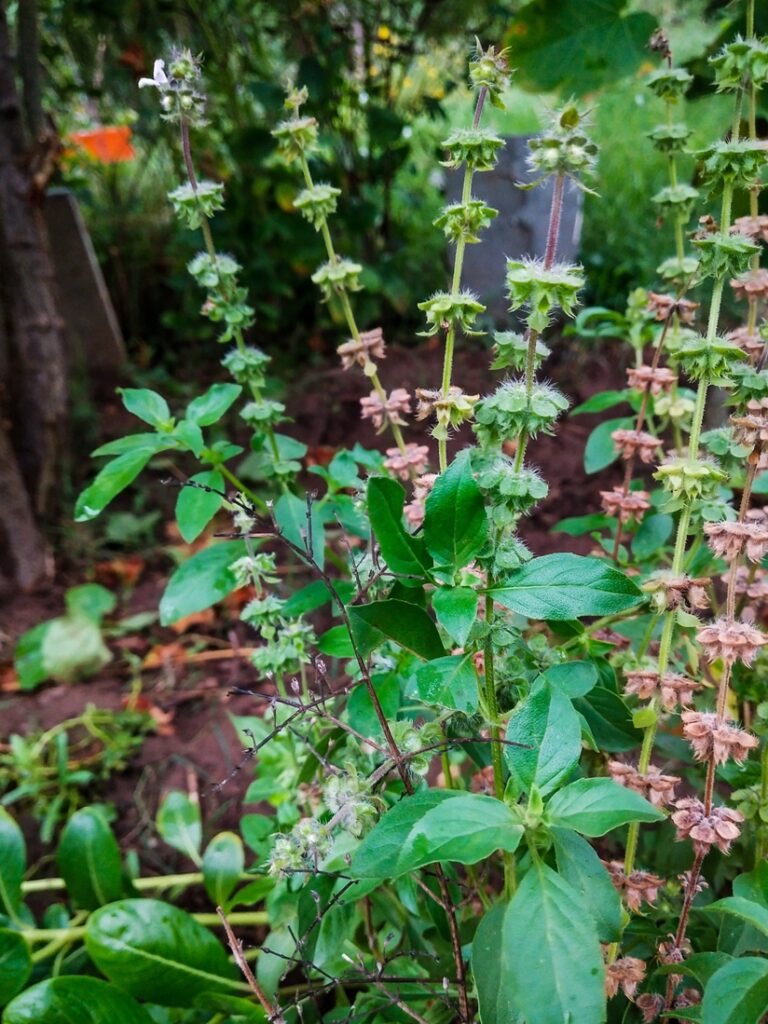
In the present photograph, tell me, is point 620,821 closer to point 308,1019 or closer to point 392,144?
point 308,1019

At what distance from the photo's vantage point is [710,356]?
516 millimetres

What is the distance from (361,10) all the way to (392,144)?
0.39 meters

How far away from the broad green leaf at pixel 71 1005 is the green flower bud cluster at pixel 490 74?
2.59 feet

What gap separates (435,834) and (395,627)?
14 cm

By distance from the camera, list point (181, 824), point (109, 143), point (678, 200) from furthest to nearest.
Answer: point (109, 143)
point (181, 824)
point (678, 200)

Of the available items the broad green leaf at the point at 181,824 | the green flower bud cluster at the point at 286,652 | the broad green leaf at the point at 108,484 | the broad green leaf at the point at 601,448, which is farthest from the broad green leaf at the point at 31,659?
the broad green leaf at the point at 601,448

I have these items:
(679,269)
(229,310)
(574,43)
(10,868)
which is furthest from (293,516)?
(574,43)

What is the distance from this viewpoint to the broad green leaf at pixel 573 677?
54 cm

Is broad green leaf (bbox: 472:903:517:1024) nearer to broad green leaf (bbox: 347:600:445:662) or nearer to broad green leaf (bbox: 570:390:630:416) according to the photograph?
broad green leaf (bbox: 347:600:445:662)

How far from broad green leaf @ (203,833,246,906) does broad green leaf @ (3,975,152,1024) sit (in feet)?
0.71

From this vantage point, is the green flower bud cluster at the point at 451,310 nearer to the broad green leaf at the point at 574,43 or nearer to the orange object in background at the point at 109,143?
the broad green leaf at the point at 574,43

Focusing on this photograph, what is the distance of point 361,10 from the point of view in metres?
2.38

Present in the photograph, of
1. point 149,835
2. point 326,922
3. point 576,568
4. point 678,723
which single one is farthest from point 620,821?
point 149,835

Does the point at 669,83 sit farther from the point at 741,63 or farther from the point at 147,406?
the point at 147,406
